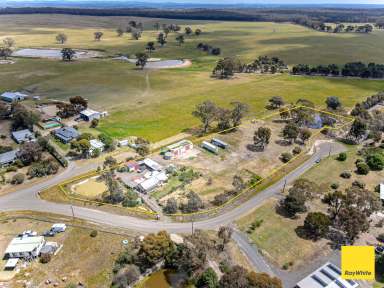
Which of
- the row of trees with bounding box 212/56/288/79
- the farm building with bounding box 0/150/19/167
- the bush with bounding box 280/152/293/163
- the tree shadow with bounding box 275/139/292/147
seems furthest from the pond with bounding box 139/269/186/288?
the row of trees with bounding box 212/56/288/79

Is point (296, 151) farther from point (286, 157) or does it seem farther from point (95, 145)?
point (95, 145)

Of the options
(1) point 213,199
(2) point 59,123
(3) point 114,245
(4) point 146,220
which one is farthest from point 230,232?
(2) point 59,123

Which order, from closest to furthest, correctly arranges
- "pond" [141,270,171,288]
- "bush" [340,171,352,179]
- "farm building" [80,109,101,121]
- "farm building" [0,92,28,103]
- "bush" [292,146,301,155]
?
"pond" [141,270,171,288] → "bush" [340,171,352,179] → "bush" [292,146,301,155] → "farm building" [80,109,101,121] → "farm building" [0,92,28,103]

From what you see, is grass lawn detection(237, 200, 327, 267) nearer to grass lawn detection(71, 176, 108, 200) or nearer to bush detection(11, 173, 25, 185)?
grass lawn detection(71, 176, 108, 200)

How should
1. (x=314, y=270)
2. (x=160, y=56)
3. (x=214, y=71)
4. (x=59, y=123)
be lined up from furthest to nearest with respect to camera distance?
(x=160, y=56)
(x=214, y=71)
(x=59, y=123)
(x=314, y=270)

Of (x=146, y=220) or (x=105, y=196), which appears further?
(x=105, y=196)

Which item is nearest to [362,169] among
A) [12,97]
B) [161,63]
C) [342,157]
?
[342,157]

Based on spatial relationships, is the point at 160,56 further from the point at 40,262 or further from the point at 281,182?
the point at 40,262
